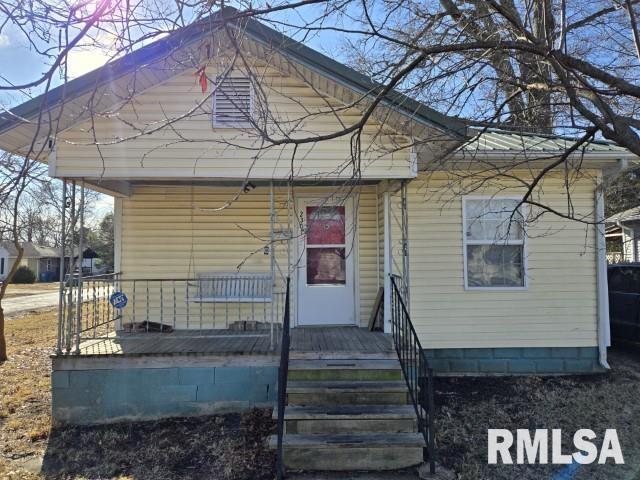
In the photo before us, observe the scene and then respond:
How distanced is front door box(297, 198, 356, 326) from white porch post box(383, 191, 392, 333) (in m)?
0.75

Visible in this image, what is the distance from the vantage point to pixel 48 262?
1882 inches

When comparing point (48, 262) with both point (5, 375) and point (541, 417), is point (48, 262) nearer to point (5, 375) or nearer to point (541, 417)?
point (5, 375)

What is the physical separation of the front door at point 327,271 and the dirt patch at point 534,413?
5.95ft

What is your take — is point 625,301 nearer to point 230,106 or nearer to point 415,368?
point 415,368

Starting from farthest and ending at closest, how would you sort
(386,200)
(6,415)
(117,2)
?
(386,200) → (6,415) → (117,2)

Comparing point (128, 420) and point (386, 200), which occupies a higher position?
point (386, 200)

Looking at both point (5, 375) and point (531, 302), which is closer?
point (531, 302)

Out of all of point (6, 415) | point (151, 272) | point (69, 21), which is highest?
point (69, 21)

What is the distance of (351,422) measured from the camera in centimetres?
412

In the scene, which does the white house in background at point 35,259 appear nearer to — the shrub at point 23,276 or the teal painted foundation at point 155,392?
the shrub at point 23,276

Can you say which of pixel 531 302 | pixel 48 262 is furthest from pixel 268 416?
pixel 48 262

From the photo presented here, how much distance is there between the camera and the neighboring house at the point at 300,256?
5.06 metres

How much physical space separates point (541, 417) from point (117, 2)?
558cm

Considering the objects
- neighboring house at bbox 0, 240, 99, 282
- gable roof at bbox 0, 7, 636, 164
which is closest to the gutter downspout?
gable roof at bbox 0, 7, 636, 164
